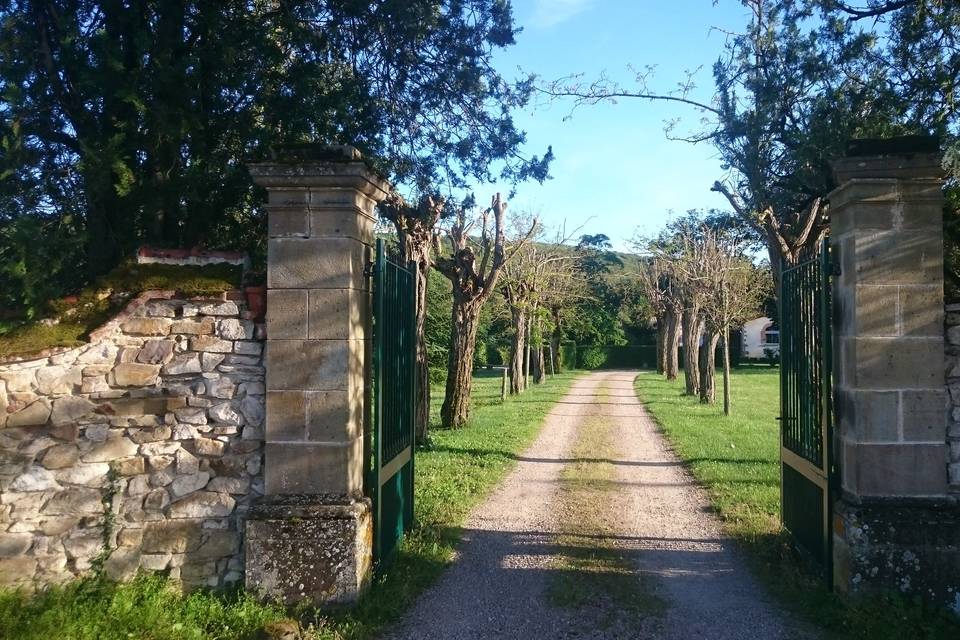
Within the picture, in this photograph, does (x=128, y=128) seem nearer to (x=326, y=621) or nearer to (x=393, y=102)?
(x=393, y=102)

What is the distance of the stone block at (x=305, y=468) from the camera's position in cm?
474

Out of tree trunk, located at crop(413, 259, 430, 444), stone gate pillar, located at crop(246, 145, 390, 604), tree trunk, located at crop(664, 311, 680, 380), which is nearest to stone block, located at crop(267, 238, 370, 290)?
stone gate pillar, located at crop(246, 145, 390, 604)

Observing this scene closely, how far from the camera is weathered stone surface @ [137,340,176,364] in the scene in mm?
4746

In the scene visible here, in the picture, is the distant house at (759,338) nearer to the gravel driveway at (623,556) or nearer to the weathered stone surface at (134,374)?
the gravel driveway at (623,556)

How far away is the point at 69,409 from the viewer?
4.66 m

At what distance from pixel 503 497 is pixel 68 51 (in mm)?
6349

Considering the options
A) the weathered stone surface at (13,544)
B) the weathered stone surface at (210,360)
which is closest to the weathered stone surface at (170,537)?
the weathered stone surface at (13,544)

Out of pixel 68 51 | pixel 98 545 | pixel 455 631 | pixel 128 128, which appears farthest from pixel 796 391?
pixel 68 51

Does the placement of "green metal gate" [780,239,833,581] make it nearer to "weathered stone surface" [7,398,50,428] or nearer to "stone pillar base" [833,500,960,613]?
"stone pillar base" [833,500,960,613]

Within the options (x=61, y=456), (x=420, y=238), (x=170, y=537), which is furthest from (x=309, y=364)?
(x=420, y=238)

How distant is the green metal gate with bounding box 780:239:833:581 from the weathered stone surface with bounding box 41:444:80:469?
510 cm

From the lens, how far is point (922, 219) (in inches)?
180

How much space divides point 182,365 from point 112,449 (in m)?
0.72

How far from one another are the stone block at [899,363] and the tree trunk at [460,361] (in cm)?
1024
